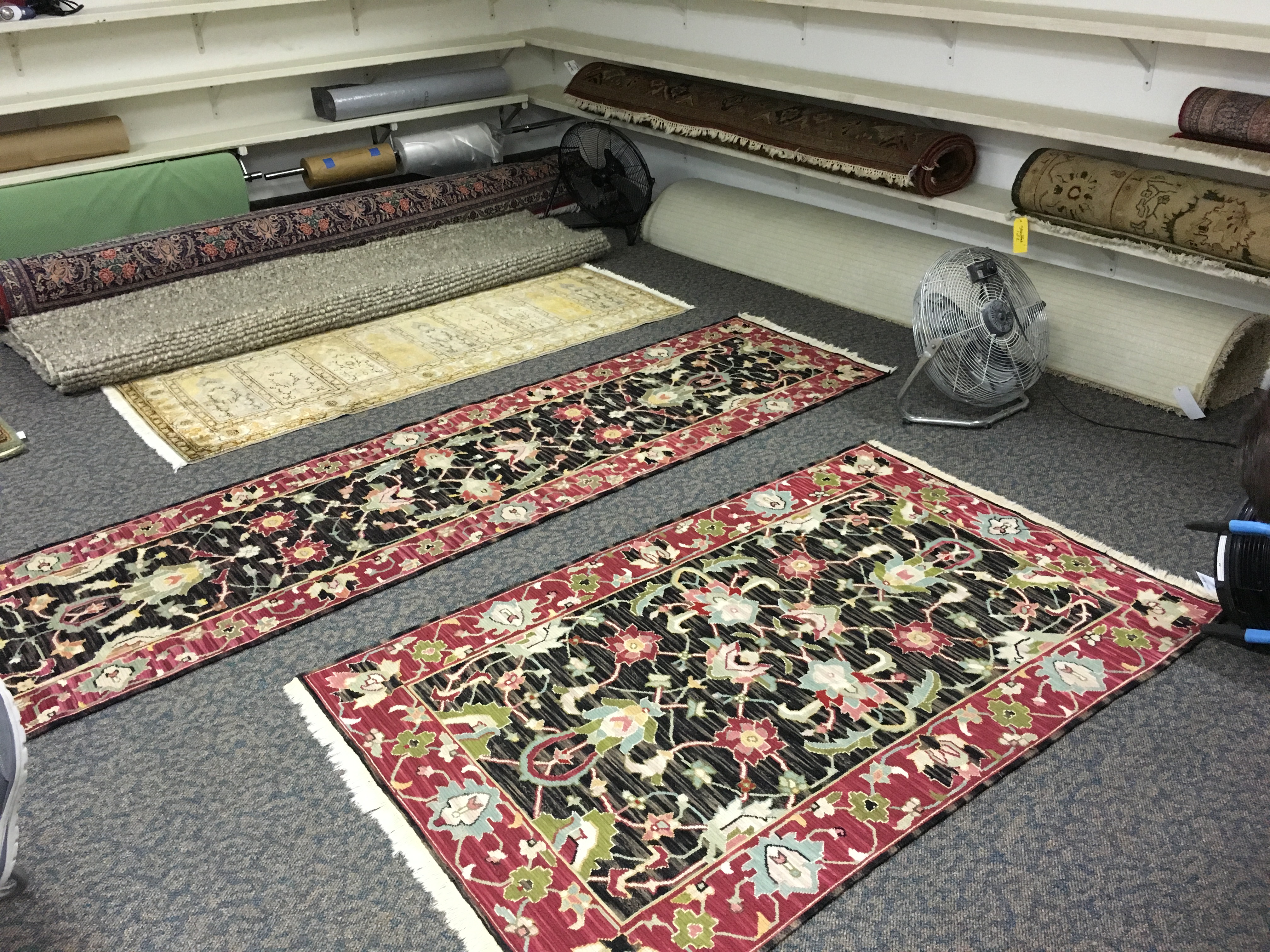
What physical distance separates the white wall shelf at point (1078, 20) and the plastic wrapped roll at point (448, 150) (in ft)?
→ 5.86

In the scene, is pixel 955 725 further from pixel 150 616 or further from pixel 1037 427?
pixel 150 616

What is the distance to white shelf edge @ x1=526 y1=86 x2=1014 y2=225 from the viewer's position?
3.38 m

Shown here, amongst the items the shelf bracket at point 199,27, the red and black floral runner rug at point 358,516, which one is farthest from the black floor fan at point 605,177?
the shelf bracket at point 199,27

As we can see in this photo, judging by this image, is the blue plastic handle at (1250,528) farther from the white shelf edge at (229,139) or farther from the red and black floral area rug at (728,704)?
the white shelf edge at (229,139)

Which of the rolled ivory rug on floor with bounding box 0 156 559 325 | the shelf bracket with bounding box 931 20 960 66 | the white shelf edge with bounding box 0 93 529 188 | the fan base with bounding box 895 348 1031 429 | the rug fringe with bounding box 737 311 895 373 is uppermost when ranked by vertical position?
the shelf bracket with bounding box 931 20 960 66

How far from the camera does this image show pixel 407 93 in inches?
187

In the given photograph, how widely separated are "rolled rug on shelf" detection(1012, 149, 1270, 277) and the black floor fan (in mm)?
1856

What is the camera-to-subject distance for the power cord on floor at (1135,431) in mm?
2938

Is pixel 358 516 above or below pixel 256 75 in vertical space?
below

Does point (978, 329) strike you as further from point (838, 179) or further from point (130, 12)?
point (130, 12)

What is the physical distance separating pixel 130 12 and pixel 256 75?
511mm

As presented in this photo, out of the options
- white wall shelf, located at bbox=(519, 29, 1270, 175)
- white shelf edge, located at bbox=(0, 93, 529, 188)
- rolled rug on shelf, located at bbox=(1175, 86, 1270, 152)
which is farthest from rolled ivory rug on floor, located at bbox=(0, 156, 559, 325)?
rolled rug on shelf, located at bbox=(1175, 86, 1270, 152)

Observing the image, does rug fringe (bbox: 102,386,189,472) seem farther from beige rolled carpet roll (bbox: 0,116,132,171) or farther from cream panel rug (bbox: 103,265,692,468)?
beige rolled carpet roll (bbox: 0,116,132,171)

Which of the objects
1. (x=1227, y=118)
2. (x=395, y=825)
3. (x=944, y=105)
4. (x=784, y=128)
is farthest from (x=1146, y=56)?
(x=395, y=825)
